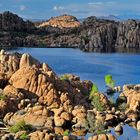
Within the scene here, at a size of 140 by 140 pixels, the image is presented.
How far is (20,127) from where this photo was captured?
179 feet

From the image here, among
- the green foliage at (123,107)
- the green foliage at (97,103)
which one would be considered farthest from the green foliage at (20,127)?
the green foliage at (123,107)

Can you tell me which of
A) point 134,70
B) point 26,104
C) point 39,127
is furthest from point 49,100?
point 134,70

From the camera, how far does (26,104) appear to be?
63.4 meters

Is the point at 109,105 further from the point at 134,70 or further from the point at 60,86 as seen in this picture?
the point at 134,70

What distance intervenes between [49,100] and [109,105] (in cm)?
722

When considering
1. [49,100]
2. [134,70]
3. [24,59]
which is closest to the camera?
[49,100]

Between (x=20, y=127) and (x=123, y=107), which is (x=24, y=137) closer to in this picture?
(x=20, y=127)

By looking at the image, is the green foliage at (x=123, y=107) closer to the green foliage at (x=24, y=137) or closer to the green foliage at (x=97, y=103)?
the green foliage at (x=97, y=103)

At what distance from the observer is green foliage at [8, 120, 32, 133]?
177 ft

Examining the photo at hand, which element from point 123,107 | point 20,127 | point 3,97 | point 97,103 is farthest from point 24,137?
point 123,107

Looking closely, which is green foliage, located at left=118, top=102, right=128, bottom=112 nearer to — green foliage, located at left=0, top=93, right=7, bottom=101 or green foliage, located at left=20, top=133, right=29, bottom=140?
green foliage, located at left=0, top=93, right=7, bottom=101

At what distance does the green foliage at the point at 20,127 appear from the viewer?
53.8 metres

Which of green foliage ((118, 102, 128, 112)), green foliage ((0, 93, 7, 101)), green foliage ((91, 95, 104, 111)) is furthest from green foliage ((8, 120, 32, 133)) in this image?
green foliage ((118, 102, 128, 112))

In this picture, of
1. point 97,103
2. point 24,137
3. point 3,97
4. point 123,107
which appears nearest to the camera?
point 24,137
